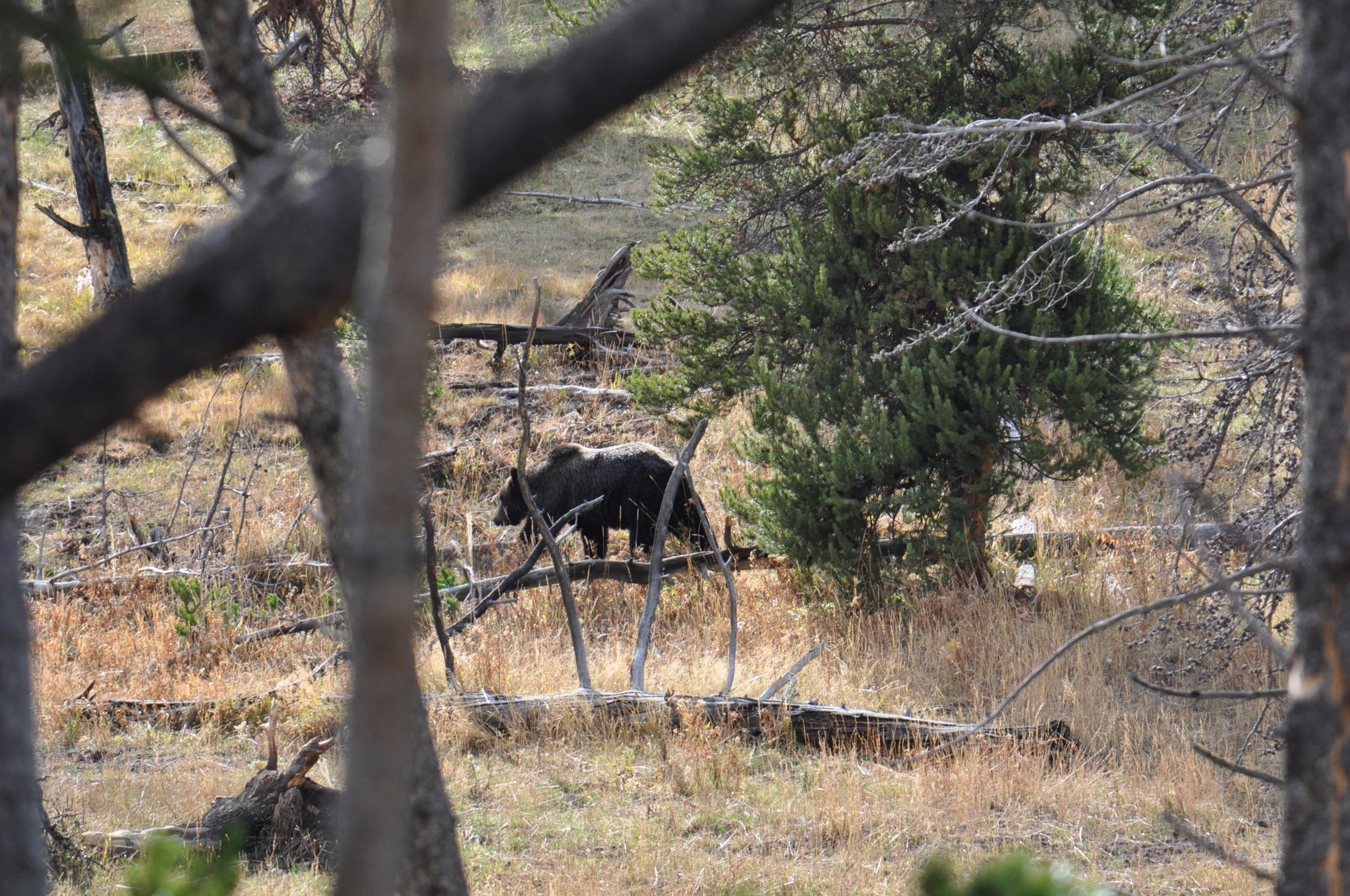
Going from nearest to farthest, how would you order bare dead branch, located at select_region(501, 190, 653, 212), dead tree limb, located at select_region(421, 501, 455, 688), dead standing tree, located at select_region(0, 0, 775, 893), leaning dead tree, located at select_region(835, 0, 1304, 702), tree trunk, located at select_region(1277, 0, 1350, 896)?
dead standing tree, located at select_region(0, 0, 775, 893) < tree trunk, located at select_region(1277, 0, 1350, 896) < leaning dead tree, located at select_region(835, 0, 1304, 702) < dead tree limb, located at select_region(421, 501, 455, 688) < bare dead branch, located at select_region(501, 190, 653, 212)

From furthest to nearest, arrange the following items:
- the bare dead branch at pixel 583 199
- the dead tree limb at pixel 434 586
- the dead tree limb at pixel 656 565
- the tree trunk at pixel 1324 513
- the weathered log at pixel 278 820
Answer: the bare dead branch at pixel 583 199 → the dead tree limb at pixel 656 565 → the weathered log at pixel 278 820 → the dead tree limb at pixel 434 586 → the tree trunk at pixel 1324 513

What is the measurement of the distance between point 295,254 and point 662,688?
580 cm

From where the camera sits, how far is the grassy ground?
473 cm

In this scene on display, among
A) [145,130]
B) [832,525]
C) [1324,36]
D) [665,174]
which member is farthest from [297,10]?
[145,130]

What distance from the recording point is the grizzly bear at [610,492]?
852 cm

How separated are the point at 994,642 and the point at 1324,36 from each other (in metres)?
6.03

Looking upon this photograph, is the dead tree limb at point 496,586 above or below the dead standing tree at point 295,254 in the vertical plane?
below

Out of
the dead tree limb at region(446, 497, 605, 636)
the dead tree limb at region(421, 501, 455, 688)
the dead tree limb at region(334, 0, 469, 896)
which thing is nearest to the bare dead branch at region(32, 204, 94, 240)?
the dead tree limb at region(446, 497, 605, 636)

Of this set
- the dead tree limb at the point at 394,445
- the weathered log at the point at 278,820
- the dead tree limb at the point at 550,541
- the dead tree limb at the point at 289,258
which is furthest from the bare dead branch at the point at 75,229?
the dead tree limb at the point at 394,445

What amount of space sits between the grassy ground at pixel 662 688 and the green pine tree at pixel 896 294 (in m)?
0.83

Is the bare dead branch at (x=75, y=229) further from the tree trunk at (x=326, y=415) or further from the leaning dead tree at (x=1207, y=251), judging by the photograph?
the tree trunk at (x=326, y=415)

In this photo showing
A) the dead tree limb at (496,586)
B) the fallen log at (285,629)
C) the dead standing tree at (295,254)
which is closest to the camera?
the dead standing tree at (295,254)

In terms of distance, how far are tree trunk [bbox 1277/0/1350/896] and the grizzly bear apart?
23.2 ft

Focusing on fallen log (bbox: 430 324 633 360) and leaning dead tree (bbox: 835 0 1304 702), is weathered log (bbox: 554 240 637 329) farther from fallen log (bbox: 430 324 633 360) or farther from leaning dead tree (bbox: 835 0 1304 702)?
leaning dead tree (bbox: 835 0 1304 702)
